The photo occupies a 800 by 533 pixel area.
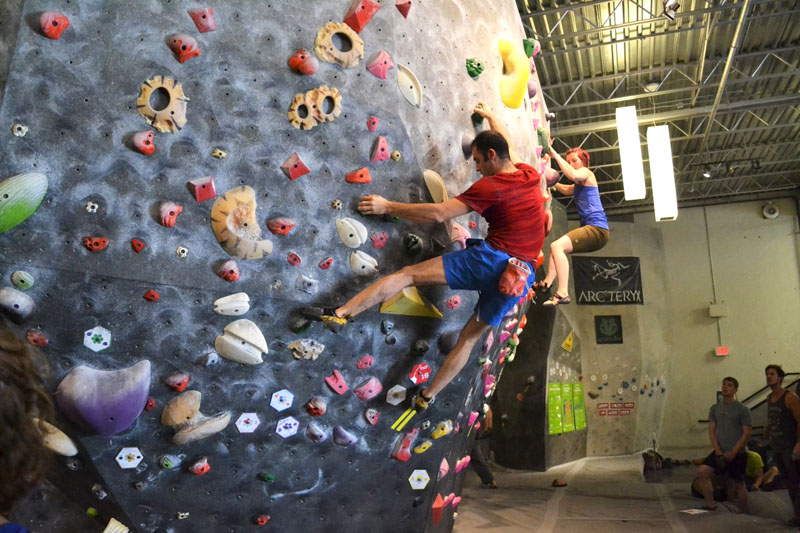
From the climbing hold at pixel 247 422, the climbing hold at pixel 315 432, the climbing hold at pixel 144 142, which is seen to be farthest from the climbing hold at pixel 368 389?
the climbing hold at pixel 144 142

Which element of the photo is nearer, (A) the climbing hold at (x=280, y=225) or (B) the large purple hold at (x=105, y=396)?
(B) the large purple hold at (x=105, y=396)

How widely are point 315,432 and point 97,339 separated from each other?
3.30ft

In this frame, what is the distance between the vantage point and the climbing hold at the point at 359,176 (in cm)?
282

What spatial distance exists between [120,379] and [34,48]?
47.0 inches

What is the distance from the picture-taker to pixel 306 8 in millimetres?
2691

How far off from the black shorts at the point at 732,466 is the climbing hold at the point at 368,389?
404cm

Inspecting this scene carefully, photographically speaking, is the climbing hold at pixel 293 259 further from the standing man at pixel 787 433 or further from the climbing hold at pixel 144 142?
the standing man at pixel 787 433

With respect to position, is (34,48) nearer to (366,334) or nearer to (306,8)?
(306,8)

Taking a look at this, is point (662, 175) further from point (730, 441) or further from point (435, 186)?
point (435, 186)

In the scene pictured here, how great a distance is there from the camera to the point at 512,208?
302 centimetres

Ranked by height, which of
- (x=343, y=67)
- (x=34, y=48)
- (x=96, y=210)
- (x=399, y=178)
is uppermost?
(x=343, y=67)

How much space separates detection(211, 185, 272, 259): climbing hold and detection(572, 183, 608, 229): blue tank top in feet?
8.92

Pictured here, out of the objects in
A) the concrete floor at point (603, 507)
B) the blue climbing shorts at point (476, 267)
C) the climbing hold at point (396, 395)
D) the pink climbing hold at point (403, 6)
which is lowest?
the concrete floor at point (603, 507)

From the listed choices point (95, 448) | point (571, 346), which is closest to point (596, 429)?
point (571, 346)
